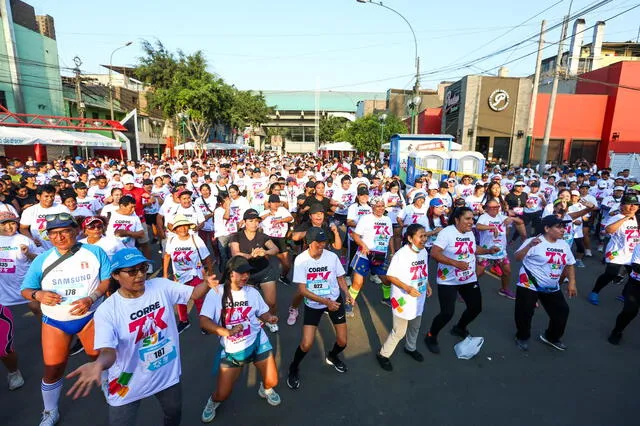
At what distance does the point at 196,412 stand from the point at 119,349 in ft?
4.59

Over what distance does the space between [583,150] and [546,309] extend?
2682cm

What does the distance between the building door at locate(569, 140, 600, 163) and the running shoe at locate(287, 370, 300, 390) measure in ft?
94.2

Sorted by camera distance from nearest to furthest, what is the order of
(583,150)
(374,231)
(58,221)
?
(58,221) → (374,231) → (583,150)

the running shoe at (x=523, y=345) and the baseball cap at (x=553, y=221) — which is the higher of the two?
the baseball cap at (x=553, y=221)

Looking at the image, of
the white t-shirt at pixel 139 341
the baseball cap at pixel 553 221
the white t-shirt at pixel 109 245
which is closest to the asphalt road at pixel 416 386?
the white t-shirt at pixel 139 341

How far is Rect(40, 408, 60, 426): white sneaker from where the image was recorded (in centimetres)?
320

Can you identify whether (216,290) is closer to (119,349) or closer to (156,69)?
(119,349)

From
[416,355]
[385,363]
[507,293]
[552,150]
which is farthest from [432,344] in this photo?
[552,150]

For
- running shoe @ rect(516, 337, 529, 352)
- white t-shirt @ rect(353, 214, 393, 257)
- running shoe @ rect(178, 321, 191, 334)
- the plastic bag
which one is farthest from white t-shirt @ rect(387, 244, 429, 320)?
running shoe @ rect(178, 321, 191, 334)

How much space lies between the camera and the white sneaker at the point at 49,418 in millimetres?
3198

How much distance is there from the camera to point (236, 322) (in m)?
3.05

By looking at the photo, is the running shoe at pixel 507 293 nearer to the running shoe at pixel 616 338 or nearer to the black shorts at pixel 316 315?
the running shoe at pixel 616 338

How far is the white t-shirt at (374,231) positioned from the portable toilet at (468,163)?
11.7 m

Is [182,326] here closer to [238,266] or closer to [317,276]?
[317,276]
